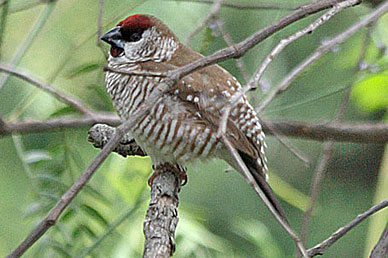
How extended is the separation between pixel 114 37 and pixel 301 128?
99 centimetres

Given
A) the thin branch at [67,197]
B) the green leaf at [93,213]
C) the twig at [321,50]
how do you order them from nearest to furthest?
the thin branch at [67,197] → the twig at [321,50] → the green leaf at [93,213]

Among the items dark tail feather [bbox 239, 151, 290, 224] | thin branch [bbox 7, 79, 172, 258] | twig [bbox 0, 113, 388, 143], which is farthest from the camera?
twig [bbox 0, 113, 388, 143]

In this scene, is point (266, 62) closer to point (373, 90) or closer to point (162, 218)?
point (162, 218)

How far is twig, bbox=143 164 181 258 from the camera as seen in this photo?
2.11 m

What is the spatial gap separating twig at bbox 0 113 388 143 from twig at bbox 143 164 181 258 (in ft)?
2.01

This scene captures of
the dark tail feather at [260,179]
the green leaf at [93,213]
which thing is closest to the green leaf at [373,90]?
the dark tail feather at [260,179]

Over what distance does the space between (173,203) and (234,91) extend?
54cm

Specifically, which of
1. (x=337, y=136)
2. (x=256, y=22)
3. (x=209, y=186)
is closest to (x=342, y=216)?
(x=209, y=186)

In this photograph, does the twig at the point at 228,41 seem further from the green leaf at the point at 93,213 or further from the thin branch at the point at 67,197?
the thin branch at the point at 67,197

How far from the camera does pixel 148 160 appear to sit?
3480mm

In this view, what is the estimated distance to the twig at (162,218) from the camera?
2.11 metres

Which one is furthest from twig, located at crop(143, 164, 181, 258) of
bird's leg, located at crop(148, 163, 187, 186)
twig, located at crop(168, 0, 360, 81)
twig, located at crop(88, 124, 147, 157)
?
twig, located at crop(168, 0, 360, 81)

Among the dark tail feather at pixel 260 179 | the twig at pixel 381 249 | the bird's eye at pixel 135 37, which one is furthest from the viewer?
the bird's eye at pixel 135 37

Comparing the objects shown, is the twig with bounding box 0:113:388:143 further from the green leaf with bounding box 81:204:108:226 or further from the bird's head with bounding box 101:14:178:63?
the green leaf with bounding box 81:204:108:226
